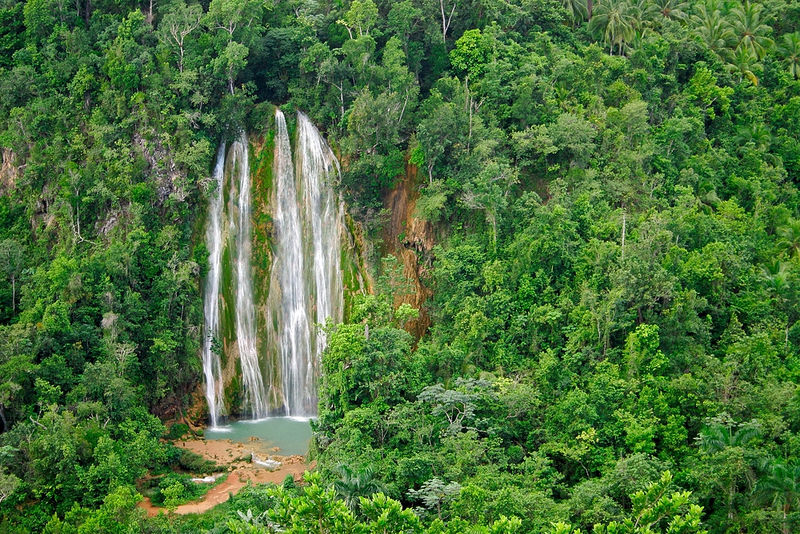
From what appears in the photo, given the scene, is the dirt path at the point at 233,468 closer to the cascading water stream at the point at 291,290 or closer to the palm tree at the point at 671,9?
the cascading water stream at the point at 291,290

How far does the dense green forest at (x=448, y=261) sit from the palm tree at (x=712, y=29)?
35.7 inches

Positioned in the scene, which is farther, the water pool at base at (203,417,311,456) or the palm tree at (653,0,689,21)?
the palm tree at (653,0,689,21)

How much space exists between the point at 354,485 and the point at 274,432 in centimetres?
890

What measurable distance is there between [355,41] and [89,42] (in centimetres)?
944

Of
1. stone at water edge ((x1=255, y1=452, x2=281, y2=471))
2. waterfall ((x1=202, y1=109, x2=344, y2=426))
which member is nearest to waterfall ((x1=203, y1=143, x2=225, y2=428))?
waterfall ((x1=202, y1=109, x2=344, y2=426))

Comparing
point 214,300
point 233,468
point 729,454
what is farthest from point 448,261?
point 729,454

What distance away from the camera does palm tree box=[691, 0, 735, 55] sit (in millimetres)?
41500

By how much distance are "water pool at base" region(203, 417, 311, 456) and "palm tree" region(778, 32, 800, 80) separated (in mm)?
24884

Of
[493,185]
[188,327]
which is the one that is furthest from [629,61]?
[188,327]

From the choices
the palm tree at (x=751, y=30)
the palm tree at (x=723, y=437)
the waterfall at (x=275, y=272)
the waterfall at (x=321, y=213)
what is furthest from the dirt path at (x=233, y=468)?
the palm tree at (x=751, y=30)

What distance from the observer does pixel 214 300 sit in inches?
1318

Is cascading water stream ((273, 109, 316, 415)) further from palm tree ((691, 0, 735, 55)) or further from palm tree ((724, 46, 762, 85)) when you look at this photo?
palm tree ((724, 46, 762, 85))

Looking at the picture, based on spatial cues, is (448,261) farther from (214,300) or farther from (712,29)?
(712,29)

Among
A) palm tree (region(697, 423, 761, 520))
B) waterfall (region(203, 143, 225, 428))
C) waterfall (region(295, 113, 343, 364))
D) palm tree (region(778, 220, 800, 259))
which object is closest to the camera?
palm tree (region(697, 423, 761, 520))
